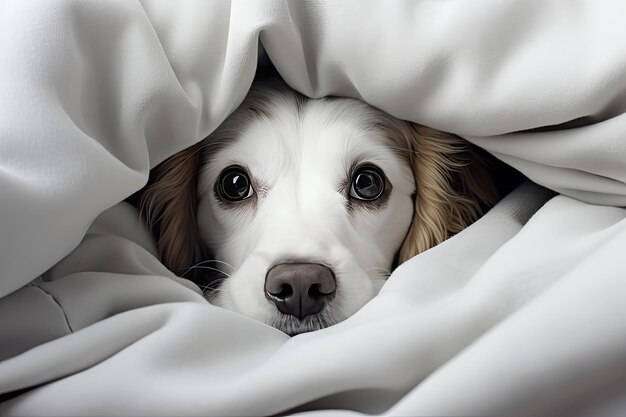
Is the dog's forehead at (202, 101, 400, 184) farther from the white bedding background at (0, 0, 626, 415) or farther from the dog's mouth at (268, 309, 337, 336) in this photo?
the dog's mouth at (268, 309, 337, 336)

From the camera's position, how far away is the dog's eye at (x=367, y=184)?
125 centimetres

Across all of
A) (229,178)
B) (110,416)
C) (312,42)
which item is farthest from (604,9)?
→ (110,416)

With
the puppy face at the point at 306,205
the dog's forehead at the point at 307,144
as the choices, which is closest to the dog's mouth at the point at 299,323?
the puppy face at the point at 306,205

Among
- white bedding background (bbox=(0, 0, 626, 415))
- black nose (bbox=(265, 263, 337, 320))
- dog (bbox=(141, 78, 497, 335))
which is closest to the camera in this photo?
white bedding background (bbox=(0, 0, 626, 415))

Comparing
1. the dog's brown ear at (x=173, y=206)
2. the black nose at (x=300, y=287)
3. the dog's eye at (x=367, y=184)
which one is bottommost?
the black nose at (x=300, y=287)

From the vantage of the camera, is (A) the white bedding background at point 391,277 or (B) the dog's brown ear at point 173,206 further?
(B) the dog's brown ear at point 173,206

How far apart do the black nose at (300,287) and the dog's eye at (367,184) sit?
0.22 m

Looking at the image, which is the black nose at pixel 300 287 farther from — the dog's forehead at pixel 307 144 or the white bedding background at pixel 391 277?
the dog's forehead at pixel 307 144

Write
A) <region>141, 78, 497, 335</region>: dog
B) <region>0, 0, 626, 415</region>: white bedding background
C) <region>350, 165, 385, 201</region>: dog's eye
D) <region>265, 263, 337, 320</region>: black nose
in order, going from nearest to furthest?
<region>0, 0, 626, 415</region>: white bedding background → <region>265, 263, 337, 320</region>: black nose → <region>141, 78, 497, 335</region>: dog → <region>350, 165, 385, 201</region>: dog's eye

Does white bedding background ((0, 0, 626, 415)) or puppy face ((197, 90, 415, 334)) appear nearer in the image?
white bedding background ((0, 0, 626, 415))

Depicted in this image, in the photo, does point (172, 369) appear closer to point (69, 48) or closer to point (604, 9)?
point (69, 48)

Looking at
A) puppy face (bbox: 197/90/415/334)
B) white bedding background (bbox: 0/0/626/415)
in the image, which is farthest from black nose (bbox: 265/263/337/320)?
white bedding background (bbox: 0/0/626/415)

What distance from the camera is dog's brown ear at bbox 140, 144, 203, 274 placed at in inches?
50.4

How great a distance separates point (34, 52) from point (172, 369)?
37cm
